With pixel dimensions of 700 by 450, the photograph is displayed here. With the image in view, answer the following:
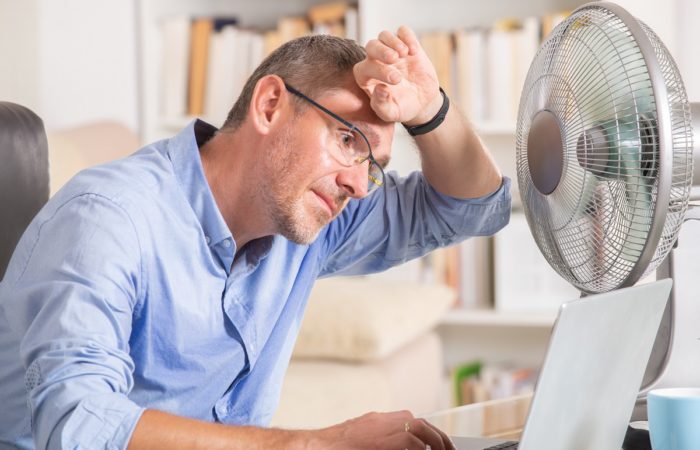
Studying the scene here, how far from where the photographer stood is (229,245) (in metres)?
1.20

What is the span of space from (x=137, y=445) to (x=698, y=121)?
2.05 ft

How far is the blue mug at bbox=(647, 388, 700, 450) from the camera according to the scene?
88 cm

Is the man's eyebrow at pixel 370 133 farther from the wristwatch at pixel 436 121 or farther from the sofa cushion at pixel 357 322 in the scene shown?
the sofa cushion at pixel 357 322

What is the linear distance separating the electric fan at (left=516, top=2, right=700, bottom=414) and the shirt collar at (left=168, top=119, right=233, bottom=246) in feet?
1.18

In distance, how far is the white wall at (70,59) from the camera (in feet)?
8.82

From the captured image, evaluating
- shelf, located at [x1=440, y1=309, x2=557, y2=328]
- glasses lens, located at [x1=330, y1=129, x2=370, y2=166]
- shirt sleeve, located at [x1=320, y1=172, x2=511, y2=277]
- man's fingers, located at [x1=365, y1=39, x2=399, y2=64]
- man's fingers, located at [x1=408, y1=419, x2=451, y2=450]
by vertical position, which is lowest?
shelf, located at [x1=440, y1=309, x2=557, y2=328]

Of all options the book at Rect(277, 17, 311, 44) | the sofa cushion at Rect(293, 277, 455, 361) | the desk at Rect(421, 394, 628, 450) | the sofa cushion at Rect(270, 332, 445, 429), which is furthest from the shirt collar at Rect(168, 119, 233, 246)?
the book at Rect(277, 17, 311, 44)

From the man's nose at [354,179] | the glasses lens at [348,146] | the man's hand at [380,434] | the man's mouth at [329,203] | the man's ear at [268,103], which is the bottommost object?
the man's hand at [380,434]

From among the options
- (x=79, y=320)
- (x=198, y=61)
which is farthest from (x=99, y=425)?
(x=198, y=61)

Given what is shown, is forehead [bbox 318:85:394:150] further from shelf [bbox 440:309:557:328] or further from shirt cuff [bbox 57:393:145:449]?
shelf [bbox 440:309:557:328]

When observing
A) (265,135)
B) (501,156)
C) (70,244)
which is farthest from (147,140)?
(70,244)

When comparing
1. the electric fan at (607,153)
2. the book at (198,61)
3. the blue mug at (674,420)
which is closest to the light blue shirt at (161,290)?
the electric fan at (607,153)

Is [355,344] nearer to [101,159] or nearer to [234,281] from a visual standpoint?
[101,159]

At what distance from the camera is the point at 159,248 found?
1.12 meters
